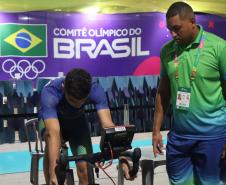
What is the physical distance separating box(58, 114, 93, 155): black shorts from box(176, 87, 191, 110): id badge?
87 centimetres

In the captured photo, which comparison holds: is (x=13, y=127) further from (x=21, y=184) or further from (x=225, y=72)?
(x=225, y=72)

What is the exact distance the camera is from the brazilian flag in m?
8.67

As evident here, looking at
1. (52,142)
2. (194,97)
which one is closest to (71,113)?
(52,142)

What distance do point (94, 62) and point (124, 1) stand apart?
4.21 feet

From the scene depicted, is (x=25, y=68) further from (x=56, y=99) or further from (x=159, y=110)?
(x=159, y=110)

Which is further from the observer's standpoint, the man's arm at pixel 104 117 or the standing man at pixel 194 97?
the man's arm at pixel 104 117

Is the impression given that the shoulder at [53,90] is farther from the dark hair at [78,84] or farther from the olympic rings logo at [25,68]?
the olympic rings logo at [25,68]

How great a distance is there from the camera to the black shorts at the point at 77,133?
351 centimetres

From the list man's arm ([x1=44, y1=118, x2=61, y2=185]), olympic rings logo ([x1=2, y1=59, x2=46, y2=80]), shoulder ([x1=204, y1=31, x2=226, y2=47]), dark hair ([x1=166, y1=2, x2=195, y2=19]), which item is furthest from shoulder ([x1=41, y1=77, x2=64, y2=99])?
olympic rings logo ([x1=2, y1=59, x2=46, y2=80])

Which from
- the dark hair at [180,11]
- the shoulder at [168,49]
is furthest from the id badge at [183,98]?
the dark hair at [180,11]

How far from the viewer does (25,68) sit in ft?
28.9

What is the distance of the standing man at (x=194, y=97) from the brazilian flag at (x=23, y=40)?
6.04 meters

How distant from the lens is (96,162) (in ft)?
8.43

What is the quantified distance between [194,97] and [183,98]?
7 cm
